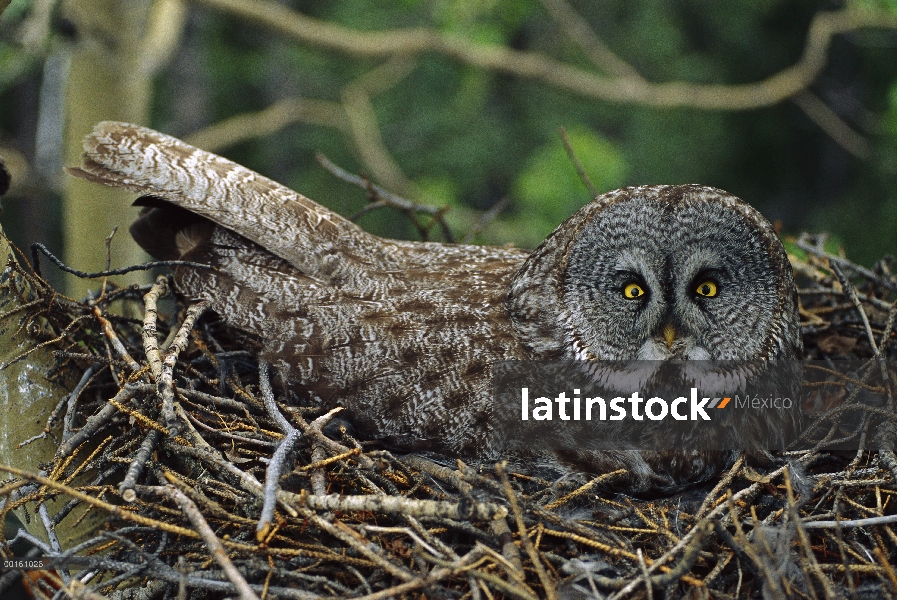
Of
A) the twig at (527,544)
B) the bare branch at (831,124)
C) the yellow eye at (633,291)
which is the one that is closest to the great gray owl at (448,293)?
the yellow eye at (633,291)

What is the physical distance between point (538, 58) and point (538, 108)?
753 cm

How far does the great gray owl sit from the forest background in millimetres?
3408

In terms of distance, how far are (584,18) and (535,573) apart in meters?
13.6

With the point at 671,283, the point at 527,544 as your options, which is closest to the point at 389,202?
the point at 671,283

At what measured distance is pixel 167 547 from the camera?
2.21 m

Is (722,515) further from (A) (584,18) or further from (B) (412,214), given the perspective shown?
(A) (584,18)

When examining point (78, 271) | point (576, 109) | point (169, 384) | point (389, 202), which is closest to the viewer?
point (169, 384)

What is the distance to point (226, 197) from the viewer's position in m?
3.00

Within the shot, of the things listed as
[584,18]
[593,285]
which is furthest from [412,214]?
[584,18]

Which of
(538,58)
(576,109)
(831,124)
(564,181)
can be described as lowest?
(564,181)

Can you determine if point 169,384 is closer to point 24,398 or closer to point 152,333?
point 152,333

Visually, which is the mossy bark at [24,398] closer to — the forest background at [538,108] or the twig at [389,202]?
the twig at [389,202]

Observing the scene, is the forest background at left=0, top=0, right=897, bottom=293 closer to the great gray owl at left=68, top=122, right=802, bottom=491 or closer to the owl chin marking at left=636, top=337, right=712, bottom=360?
the great gray owl at left=68, top=122, right=802, bottom=491

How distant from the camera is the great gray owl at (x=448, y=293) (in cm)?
256
